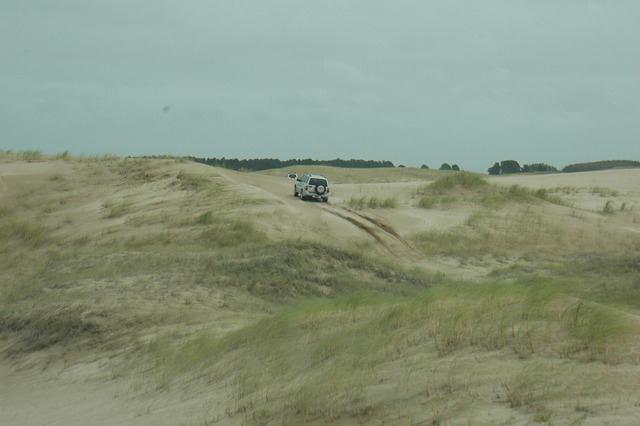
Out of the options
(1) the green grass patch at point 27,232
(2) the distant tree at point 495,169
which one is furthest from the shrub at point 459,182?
(2) the distant tree at point 495,169

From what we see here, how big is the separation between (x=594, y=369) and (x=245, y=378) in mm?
3925

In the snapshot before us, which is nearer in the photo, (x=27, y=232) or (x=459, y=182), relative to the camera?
(x=27, y=232)

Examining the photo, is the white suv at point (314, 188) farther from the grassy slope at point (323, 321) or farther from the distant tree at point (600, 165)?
the distant tree at point (600, 165)

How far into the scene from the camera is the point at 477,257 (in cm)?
2617

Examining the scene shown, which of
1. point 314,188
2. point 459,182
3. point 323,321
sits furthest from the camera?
point 459,182

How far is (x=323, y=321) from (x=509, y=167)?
295ft

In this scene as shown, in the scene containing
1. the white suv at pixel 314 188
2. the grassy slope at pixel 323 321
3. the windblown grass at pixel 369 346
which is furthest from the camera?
the white suv at pixel 314 188

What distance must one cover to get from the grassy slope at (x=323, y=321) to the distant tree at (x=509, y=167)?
68.8m

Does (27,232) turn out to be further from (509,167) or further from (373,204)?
(509,167)

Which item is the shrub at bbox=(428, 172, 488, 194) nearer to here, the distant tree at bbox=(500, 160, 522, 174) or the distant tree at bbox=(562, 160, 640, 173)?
the distant tree at bbox=(562, 160, 640, 173)

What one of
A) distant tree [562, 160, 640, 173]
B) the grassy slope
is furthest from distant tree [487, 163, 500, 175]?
the grassy slope

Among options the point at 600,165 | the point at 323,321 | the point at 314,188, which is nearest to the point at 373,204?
the point at 314,188

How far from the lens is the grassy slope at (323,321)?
659cm

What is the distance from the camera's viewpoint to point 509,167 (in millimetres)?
96938
